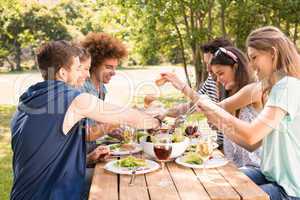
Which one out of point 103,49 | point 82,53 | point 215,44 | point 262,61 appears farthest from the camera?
point 215,44

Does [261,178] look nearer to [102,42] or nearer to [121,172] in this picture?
[121,172]

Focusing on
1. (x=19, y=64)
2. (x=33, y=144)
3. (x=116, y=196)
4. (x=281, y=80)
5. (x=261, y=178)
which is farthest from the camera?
(x=19, y=64)

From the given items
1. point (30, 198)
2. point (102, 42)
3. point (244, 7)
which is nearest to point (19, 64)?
point (244, 7)

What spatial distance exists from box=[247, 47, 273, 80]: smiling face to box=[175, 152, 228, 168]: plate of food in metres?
0.59

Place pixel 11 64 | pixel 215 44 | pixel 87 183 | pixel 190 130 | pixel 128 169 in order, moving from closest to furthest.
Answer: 1. pixel 128 169
2. pixel 87 183
3. pixel 190 130
4. pixel 215 44
5. pixel 11 64

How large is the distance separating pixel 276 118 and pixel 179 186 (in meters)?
0.69

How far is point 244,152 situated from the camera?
9.93 ft

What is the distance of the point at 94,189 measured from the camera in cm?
212

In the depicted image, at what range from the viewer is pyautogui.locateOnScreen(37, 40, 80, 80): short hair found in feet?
7.95

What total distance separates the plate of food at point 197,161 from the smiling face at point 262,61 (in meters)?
0.59

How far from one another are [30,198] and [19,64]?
25833mm

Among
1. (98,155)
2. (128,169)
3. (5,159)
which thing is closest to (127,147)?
(98,155)

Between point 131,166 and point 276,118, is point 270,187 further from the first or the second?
point 131,166

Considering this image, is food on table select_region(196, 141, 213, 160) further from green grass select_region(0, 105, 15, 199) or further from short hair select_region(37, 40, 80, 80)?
green grass select_region(0, 105, 15, 199)
